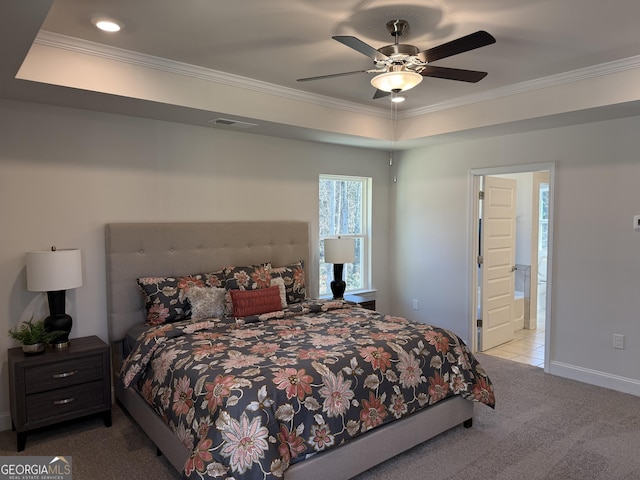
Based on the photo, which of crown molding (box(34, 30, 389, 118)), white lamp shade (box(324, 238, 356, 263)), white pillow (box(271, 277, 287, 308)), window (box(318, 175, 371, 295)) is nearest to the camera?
crown molding (box(34, 30, 389, 118))

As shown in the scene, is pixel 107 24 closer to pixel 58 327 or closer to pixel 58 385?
pixel 58 327

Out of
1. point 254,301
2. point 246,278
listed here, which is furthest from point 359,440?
point 246,278

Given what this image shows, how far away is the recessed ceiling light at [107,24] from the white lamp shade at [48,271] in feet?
4.92

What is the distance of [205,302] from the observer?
3.50 meters

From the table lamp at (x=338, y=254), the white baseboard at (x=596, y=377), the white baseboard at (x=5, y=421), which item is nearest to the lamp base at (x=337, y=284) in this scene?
the table lamp at (x=338, y=254)

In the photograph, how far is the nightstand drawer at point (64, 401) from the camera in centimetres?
288

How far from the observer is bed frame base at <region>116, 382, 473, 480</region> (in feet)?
7.73

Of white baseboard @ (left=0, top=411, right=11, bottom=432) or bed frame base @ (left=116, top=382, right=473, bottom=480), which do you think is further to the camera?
white baseboard @ (left=0, top=411, right=11, bottom=432)

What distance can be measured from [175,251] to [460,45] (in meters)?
2.73

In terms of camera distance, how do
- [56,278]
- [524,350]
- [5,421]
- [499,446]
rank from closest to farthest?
1. [499,446]
2. [56,278]
3. [5,421]
4. [524,350]

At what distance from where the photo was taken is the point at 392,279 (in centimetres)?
571

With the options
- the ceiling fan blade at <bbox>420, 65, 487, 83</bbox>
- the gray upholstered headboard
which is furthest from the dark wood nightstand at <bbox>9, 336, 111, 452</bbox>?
the ceiling fan blade at <bbox>420, 65, 487, 83</bbox>

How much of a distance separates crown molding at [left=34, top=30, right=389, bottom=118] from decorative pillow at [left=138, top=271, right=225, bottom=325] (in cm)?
161

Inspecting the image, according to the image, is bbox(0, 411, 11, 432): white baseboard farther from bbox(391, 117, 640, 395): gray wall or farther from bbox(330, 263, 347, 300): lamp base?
bbox(391, 117, 640, 395): gray wall
